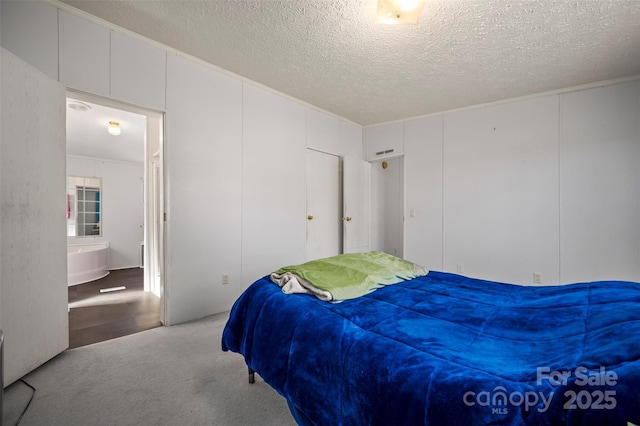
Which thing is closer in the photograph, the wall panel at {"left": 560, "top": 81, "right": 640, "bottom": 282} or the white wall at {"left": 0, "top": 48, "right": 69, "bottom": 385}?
the white wall at {"left": 0, "top": 48, "right": 69, "bottom": 385}

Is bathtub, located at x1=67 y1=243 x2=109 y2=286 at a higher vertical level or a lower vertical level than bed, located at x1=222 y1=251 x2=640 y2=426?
lower

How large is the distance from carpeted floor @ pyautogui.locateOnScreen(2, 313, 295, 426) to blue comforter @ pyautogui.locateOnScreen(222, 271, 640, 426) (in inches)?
11.9

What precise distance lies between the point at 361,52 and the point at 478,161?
234 cm

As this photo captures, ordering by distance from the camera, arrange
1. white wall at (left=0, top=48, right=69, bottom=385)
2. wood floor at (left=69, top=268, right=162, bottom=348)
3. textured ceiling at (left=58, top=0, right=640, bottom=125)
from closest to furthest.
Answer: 1. white wall at (left=0, top=48, right=69, bottom=385)
2. textured ceiling at (left=58, top=0, right=640, bottom=125)
3. wood floor at (left=69, top=268, right=162, bottom=348)

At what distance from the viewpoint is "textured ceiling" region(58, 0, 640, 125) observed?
2062 mm

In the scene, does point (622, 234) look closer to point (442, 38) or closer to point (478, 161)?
point (478, 161)

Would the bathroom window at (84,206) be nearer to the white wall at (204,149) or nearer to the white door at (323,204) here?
the white wall at (204,149)

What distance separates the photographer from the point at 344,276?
167 centimetres

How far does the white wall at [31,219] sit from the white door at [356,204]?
3.34 metres

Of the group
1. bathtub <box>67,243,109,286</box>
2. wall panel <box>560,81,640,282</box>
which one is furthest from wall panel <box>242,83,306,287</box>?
wall panel <box>560,81,640,282</box>

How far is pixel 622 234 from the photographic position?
3.04 metres

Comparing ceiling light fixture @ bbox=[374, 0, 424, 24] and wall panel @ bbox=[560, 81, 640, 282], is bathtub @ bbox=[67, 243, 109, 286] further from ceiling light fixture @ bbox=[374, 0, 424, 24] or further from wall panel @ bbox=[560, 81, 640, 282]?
wall panel @ bbox=[560, 81, 640, 282]

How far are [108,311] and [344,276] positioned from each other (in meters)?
2.92

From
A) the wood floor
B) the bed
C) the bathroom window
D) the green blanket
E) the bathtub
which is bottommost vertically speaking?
the wood floor
